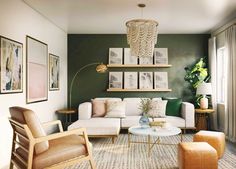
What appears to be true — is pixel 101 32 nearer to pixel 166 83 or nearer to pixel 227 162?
pixel 166 83

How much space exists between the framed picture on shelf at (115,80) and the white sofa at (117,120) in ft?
1.66

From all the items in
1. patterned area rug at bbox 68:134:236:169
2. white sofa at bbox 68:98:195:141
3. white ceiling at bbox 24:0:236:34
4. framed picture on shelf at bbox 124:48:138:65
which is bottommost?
patterned area rug at bbox 68:134:236:169

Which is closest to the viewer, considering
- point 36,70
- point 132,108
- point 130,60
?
point 36,70

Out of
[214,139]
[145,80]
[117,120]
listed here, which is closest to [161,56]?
[145,80]

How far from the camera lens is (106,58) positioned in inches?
261

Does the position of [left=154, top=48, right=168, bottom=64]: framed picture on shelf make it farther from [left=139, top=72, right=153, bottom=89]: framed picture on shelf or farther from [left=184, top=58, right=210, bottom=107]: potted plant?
[left=184, top=58, right=210, bottom=107]: potted plant

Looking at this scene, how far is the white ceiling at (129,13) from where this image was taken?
416cm

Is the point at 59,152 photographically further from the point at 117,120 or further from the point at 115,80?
the point at 115,80

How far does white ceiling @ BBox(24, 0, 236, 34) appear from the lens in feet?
13.6

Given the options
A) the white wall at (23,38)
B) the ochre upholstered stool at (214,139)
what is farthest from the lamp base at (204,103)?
the white wall at (23,38)

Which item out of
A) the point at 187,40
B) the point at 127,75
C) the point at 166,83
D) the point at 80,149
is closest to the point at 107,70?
the point at 127,75

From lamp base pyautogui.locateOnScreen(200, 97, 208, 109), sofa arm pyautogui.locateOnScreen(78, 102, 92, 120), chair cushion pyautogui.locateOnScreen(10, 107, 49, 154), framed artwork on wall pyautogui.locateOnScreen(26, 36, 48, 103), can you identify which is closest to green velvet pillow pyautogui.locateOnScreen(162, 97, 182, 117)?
lamp base pyautogui.locateOnScreen(200, 97, 208, 109)

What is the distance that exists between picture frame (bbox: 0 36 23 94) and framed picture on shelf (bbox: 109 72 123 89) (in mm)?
2943

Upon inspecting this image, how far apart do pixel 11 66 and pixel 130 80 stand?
351 centimetres
